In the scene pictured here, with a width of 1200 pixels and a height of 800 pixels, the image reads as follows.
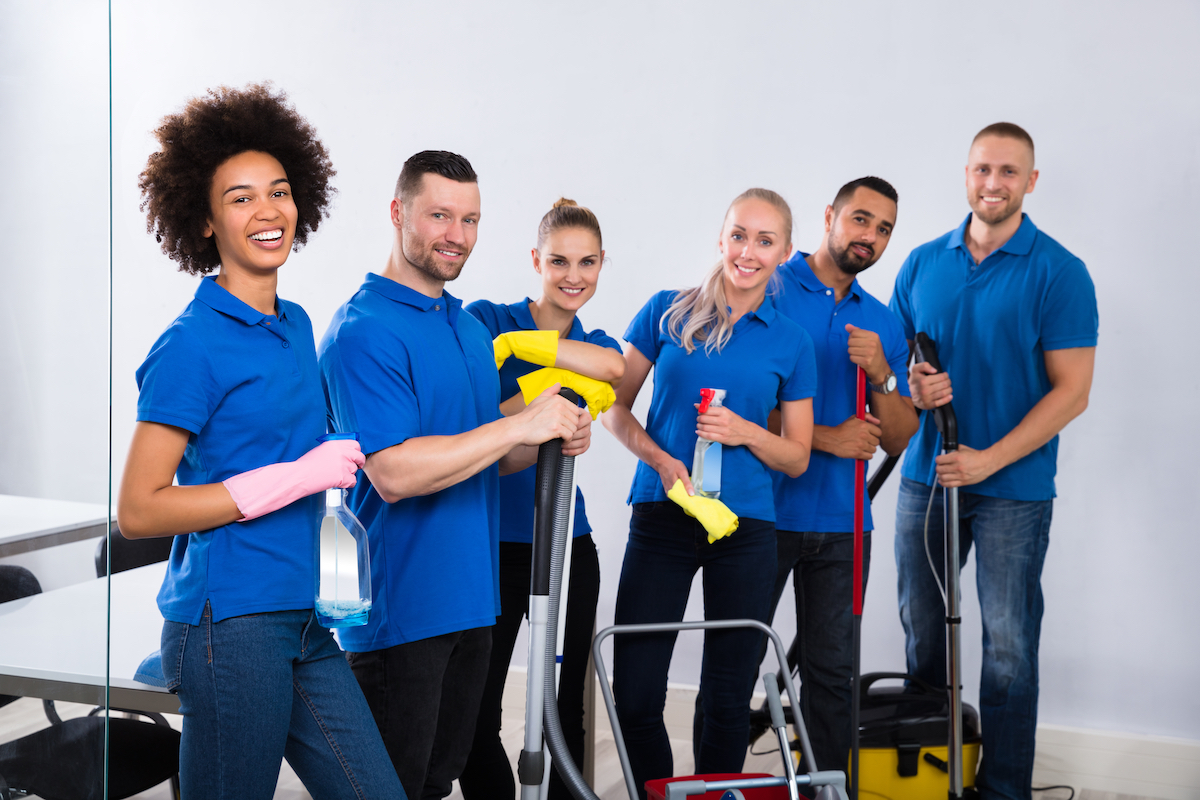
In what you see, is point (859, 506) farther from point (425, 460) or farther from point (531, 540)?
point (425, 460)

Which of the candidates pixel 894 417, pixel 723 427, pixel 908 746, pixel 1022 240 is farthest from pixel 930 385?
pixel 908 746

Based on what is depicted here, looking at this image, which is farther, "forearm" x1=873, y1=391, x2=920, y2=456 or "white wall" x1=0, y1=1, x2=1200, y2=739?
"white wall" x1=0, y1=1, x2=1200, y2=739

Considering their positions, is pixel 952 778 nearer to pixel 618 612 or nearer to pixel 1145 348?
pixel 618 612

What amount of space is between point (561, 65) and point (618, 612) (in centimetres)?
218

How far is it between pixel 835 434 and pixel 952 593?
56 cm

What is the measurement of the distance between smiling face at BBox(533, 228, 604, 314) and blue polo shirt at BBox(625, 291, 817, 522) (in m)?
0.26

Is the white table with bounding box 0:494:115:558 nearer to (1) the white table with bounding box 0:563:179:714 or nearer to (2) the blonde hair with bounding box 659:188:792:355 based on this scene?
(1) the white table with bounding box 0:563:179:714

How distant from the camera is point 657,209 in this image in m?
3.37

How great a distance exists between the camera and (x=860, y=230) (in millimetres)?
2482

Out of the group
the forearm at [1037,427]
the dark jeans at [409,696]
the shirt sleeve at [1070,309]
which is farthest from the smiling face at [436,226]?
the shirt sleeve at [1070,309]

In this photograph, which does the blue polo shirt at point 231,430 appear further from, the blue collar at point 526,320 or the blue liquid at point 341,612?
the blue collar at point 526,320

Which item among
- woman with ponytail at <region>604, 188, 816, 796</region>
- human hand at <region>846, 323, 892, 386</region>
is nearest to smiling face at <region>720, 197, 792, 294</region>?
woman with ponytail at <region>604, 188, 816, 796</region>

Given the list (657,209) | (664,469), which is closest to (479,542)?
(664,469)

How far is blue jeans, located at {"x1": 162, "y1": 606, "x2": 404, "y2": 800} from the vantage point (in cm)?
121
